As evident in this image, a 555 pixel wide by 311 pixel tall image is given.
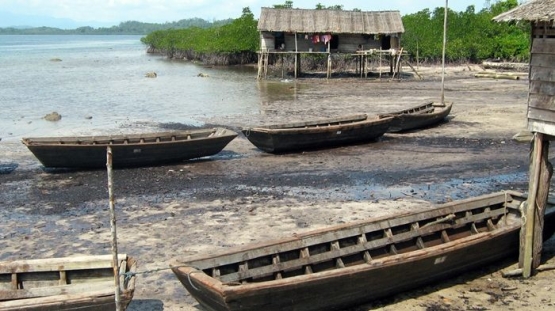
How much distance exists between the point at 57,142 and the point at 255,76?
28.5 meters

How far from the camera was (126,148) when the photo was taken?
15.3 m

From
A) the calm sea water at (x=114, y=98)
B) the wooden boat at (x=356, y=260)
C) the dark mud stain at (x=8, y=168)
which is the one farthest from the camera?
the calm sea water at (x=114, y=98)

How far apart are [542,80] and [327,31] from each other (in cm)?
3097

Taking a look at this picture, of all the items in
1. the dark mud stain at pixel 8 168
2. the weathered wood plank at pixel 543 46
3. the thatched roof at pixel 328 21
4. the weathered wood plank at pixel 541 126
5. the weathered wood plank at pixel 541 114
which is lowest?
the dark mud stain at pixel 8 168

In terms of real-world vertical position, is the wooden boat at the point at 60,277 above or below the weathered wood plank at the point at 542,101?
below

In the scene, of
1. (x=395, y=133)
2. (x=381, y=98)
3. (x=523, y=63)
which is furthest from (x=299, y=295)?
(x=523, y=63)

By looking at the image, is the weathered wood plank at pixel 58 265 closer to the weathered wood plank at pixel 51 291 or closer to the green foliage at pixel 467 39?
the weathered wood plank at pixel 51 291

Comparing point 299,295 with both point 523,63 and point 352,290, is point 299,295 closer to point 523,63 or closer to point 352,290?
point 352,290

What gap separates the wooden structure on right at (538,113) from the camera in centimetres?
809

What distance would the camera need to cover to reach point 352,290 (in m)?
7.40

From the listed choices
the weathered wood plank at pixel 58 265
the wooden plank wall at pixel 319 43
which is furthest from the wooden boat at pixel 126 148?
the wooden plank wall at pixel 319 43

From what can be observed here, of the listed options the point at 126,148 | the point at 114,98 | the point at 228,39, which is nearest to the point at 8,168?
the point at 126,148

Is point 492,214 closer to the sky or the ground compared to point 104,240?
closer to the sky

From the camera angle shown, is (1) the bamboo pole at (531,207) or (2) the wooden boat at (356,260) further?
(1) the bamboo pole at (531,207)
